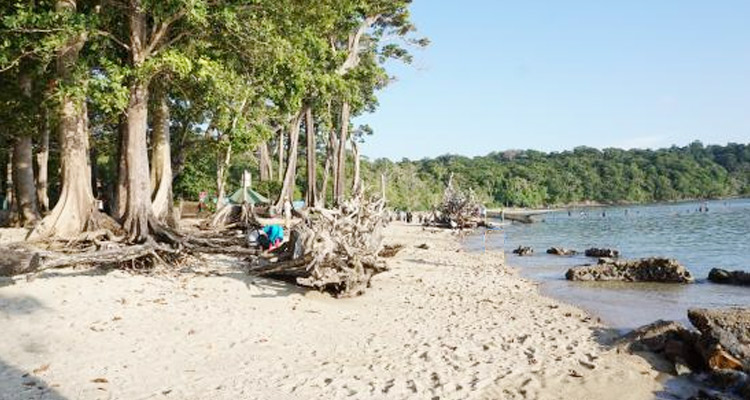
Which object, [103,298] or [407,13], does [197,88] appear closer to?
[103,298]

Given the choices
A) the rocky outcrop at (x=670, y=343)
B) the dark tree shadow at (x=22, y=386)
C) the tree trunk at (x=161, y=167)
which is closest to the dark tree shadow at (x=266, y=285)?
the tree trunk at (x=161, y=167)

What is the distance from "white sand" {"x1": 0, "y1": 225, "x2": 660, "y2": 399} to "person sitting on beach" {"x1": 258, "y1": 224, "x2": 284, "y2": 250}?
2.73m

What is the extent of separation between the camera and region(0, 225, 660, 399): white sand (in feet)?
21.5

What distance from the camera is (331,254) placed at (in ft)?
37.8

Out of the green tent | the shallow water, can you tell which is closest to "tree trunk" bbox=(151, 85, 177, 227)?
the shallow water

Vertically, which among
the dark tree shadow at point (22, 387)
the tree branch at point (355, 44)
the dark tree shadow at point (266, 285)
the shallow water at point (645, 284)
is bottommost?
the shallow water at point (645, 284)

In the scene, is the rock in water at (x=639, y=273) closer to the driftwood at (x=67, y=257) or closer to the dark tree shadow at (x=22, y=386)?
the driftwood at (x=67, y=257)

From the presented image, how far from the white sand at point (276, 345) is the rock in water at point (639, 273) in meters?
6.17

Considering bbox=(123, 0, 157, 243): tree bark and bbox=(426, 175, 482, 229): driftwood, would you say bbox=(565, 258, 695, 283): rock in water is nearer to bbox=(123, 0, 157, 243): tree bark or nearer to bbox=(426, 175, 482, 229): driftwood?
bbox=(123, 0, 157, 243): tree bark

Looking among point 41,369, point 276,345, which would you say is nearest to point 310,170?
point 276,345

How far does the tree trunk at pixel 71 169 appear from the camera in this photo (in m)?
12.5

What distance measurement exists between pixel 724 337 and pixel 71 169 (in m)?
13.3

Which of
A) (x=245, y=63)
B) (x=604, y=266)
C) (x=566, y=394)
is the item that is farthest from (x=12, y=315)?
(x=604, y=266)

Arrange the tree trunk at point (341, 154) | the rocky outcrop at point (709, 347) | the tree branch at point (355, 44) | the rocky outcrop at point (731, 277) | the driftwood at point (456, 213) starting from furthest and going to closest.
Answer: the driftwood at point (456, 213) < the tree trunk at point (341, 154) < the tree branch at point (355, 44) < the rocky outcrop at point (731, 277) < the rocky outcrop at point (709, 347)
